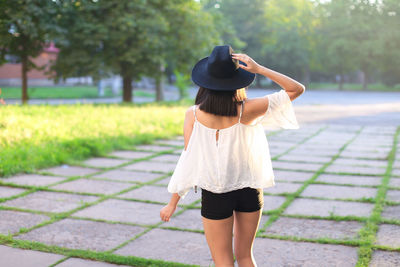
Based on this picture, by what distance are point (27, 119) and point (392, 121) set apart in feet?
34.5

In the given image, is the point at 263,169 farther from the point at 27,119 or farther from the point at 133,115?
the point at 133,115

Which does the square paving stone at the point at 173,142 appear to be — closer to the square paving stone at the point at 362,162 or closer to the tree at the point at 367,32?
the square paving stone at the point at 362,162

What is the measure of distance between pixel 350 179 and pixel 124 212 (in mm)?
3180

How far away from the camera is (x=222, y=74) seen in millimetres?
2455

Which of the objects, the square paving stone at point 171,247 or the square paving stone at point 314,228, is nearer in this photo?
the square paving stone at point 171,247

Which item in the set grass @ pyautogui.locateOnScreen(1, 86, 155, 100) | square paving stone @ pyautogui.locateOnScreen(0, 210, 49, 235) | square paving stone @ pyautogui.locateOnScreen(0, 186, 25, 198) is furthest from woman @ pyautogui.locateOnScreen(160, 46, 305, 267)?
grass @ pyautogui.locateOnScreen(1, 86, 155, 100)

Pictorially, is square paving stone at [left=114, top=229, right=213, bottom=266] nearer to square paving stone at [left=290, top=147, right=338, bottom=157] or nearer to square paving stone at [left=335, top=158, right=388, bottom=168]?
square paving stone at [left=335, top=158, right=388, bottom=168]

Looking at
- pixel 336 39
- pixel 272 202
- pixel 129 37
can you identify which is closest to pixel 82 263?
pixel 272 202

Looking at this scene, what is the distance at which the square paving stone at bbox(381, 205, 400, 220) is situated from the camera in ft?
14.7

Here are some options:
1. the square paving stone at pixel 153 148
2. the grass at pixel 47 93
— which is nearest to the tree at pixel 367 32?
the grass at pixel 47 93

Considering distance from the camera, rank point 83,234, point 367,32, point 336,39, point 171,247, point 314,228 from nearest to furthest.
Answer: point 171,247 < point 83,234 < point 314,228 < point 367,32 < point 336,39

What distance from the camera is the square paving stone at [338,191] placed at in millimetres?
5359

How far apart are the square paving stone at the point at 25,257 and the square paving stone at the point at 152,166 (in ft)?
10.8

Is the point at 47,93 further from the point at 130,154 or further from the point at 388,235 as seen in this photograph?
the point at 388,235
